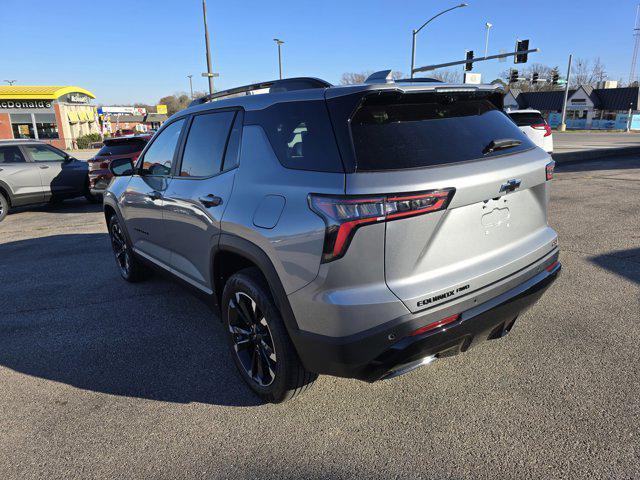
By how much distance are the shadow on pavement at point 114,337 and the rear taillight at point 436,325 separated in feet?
4.16

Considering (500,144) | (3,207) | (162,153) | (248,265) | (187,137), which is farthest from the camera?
(3,207)

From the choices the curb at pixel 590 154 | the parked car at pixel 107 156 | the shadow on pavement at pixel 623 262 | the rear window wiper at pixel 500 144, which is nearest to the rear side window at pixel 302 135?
the rear window wiper at pixel 500 144

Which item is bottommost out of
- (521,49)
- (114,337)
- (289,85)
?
(114,337)

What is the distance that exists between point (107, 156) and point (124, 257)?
20.8 ft

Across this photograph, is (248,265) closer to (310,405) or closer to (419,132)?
(310,405)

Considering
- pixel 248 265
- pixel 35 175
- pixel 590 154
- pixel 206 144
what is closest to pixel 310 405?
pixel 248 265

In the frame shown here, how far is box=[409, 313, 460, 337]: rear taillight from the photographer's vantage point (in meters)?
2.13

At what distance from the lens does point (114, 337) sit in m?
3.82

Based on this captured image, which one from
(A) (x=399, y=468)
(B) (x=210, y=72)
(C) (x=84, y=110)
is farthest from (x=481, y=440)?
(C) (x=84, y=110)

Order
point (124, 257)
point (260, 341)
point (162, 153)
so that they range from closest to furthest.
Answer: point (260, 341) → point (162, 153) → point (124, 257)

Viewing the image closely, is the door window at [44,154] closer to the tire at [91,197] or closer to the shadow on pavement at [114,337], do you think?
the tire at [91,197]

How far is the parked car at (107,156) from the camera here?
10.4 meters

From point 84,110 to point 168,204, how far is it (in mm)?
54852

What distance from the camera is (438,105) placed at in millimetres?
2480
